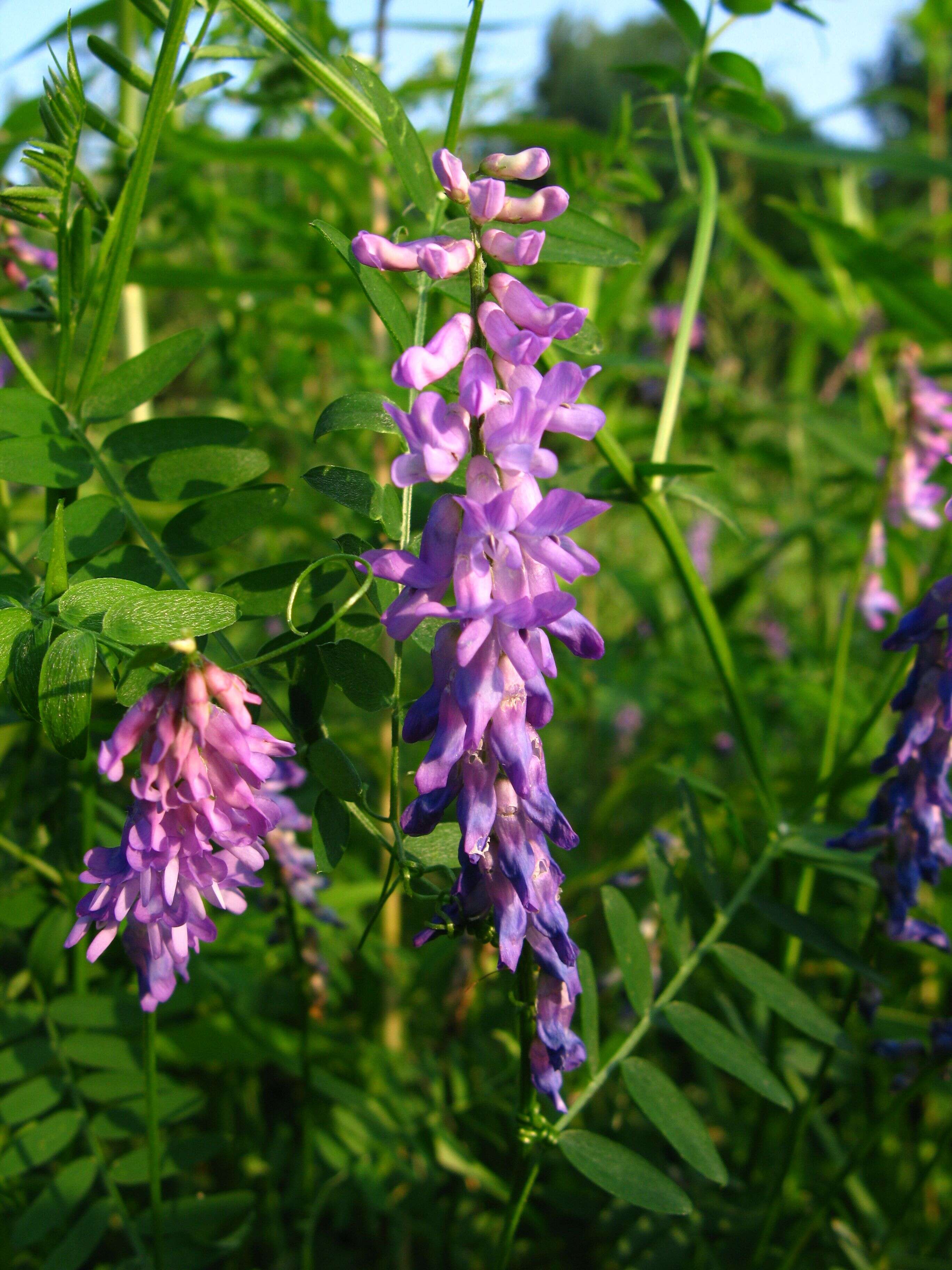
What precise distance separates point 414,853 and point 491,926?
84 mm

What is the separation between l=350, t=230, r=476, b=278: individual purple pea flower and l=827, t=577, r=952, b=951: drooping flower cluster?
46cm

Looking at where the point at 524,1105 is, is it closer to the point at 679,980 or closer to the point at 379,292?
the point at 679,980

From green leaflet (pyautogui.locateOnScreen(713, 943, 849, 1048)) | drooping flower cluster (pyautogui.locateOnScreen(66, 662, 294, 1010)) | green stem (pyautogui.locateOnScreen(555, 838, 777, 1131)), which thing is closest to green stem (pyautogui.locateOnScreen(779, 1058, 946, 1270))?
green leaflet (pyautogui.locateOnScreen(713, 943, 849, 1048))

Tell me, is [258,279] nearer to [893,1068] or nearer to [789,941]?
[789,941]

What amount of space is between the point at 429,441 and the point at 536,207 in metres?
0.17

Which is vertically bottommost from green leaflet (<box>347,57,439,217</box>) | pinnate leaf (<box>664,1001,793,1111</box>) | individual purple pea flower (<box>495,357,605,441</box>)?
pinnate leaf (<box>664,1001,793,1111</box>)

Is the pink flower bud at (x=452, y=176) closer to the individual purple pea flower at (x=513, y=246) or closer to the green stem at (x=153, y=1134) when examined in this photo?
the individual purple pea flower at (x=513, y=246)

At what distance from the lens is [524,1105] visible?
70cm

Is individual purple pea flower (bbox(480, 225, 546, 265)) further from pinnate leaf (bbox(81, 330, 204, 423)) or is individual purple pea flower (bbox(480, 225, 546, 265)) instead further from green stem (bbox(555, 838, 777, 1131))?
green stem (bbox(555, 838, 777, 1131))

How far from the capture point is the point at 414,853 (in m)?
0.69

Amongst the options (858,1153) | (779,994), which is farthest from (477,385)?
(858,1153)

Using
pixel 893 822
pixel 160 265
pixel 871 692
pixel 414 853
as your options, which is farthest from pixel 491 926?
pixel 871 692

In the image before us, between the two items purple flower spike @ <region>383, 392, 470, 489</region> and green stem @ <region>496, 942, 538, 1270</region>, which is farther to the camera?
green stem @ <region>496, 942, 538, 1270</region>

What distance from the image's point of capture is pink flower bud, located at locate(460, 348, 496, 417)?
1.68ft
